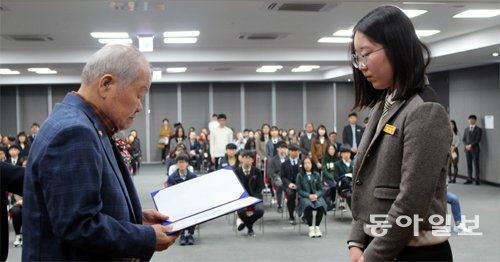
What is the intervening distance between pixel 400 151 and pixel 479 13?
6.44 m

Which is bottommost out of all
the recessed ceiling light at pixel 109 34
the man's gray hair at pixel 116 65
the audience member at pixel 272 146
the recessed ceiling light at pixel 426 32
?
the audience member at pixel 272 146

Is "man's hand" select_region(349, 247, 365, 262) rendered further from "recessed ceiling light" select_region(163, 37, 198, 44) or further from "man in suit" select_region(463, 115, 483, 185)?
"man in suit" select_region(463, 115, 483, 185)

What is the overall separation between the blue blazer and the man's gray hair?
3.8 inches

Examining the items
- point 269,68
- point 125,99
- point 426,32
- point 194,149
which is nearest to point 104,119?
point 125,99

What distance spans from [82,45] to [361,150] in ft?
30.0

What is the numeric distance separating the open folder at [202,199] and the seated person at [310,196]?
4.97 meters

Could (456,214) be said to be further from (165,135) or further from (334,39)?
(165,135)

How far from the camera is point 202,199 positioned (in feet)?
5.62

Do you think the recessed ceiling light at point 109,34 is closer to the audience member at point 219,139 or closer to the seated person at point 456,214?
the audience member at point 219,139

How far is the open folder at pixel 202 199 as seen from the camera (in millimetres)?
1607

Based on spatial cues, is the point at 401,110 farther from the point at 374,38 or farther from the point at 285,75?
the point at 285,75

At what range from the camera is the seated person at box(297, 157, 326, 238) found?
6.66 meters

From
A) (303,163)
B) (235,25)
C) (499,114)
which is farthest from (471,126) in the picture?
(235,25)

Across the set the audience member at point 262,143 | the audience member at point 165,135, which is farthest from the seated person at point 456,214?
the audience member at point 165,135
